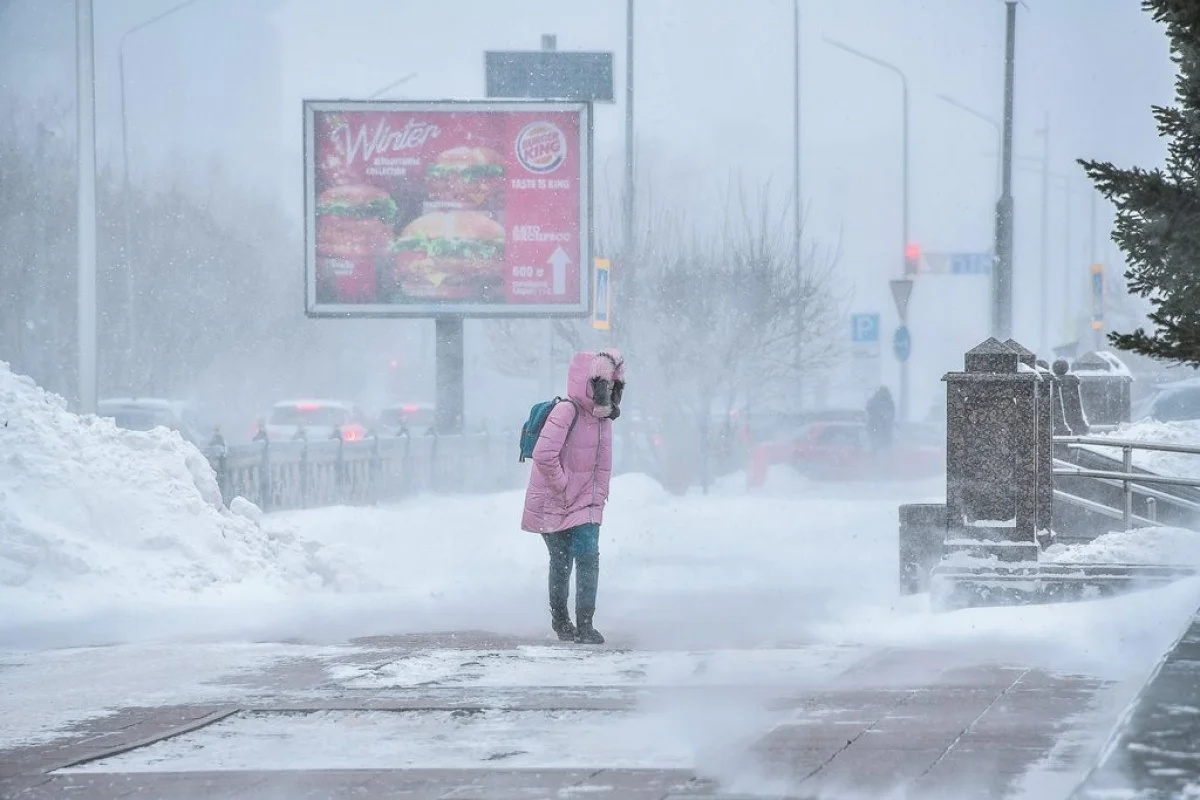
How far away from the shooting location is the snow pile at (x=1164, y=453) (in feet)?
58.2

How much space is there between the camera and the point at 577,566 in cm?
987

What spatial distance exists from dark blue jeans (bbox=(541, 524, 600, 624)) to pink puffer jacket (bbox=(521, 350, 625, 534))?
8 cm

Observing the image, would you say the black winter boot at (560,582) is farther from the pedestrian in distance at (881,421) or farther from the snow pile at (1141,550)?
the pedestrian in distance at (881,421)

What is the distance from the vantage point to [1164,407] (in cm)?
2441

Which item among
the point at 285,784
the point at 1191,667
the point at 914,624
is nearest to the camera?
the point at 1191,667

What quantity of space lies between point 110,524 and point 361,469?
38.4ft

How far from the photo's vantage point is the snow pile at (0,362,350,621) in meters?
11.9

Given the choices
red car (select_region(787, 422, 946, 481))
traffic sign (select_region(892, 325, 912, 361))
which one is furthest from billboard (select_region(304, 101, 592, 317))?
traffic sign (select_region(892, 325, 912, 361))

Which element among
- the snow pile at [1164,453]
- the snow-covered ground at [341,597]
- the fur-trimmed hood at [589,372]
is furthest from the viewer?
the snow pile at [1164,453]

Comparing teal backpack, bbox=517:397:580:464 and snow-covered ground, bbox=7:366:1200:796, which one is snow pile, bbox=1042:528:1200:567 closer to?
snow-covered ground, bbox=7:366:1200:796

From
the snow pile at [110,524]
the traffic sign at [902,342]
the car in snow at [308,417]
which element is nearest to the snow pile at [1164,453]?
the snow pile at [110,524]

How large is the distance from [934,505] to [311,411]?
95.6ft

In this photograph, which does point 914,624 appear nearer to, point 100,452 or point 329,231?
point 100,452

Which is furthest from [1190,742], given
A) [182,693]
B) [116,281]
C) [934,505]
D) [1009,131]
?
[116,281]
